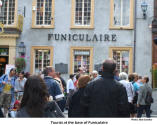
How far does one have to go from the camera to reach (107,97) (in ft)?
21.1

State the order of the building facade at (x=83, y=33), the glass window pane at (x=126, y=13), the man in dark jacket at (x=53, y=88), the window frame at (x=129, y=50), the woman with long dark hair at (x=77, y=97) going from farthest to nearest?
the glass window pane at (x=126, y=13), the building facade at (x=83, y=33), the window frame at (x=129, y=50), the man in dark jacket at (x=53, y=88), the woman with long dark hair at (x=77, y=97)

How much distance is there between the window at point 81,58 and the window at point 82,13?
1595 mm

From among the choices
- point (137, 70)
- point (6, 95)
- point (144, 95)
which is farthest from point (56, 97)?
point (137, 70)

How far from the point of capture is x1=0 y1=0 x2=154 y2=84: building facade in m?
24.8

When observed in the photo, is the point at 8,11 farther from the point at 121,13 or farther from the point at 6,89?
the point at 6,89

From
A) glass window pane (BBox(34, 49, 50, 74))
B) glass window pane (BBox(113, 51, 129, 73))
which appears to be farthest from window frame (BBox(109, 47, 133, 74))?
glass window pane (BBox(34, 49, 50, 74))

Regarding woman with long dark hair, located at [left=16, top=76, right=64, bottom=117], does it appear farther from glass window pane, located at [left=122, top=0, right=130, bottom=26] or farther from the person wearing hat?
glass window pane, located at [left=122, top=0, right=130, bottom=26]

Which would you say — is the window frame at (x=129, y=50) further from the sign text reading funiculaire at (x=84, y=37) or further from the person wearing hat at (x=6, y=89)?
the person wearing hat at (x=6, y=89)

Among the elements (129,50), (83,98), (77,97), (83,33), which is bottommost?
(77,97)

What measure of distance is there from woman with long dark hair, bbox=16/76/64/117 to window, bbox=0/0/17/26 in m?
20.9

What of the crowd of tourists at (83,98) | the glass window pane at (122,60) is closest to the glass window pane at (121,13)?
the glass window pane at (122,60)

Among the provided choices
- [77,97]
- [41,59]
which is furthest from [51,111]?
[41,59]

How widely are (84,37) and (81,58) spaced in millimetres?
1321

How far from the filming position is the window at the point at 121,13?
25.1m
